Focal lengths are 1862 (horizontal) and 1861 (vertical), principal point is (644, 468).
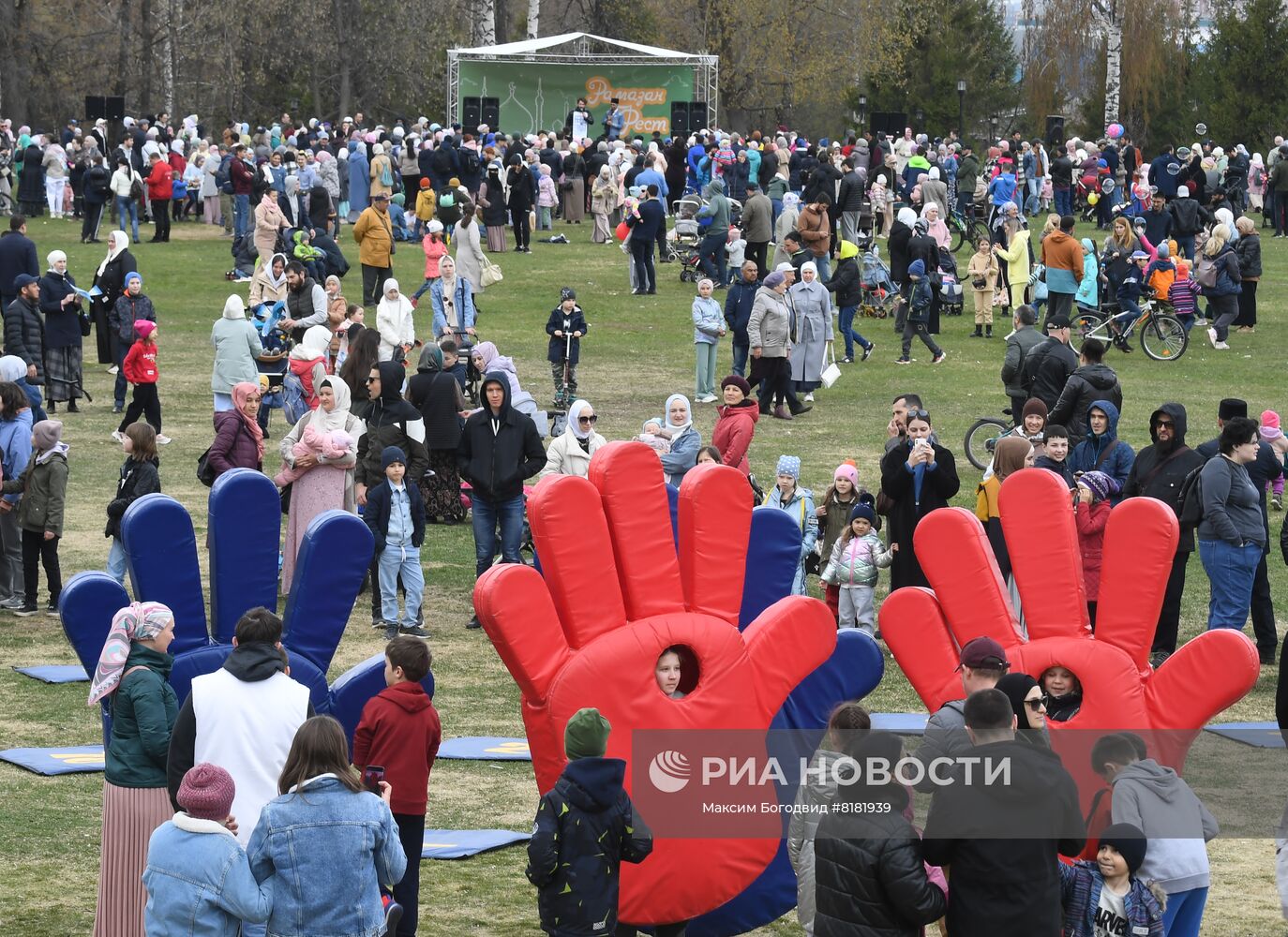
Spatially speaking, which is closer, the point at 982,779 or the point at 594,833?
the point at 982,779

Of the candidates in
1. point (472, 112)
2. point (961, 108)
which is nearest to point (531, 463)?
point (472, 112)

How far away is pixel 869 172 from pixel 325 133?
10672 mm

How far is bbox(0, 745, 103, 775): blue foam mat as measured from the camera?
9.86 meters

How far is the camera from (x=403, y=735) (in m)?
7.25

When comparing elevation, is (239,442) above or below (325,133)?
below

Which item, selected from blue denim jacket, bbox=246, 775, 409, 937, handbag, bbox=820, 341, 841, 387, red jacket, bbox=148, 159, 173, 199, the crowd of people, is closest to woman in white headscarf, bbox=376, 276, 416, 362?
the crowd of people

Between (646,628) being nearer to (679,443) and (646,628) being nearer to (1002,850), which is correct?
(1002,850)

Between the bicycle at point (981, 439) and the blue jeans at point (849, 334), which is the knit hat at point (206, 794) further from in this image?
the blue jeans at point (849, 334)

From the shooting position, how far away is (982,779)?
6039 mm

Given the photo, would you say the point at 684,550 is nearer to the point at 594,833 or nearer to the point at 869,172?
the point at 594,833

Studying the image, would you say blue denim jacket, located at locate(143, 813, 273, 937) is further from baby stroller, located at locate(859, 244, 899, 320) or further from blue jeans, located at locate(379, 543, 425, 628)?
baby stroller, located at locate(859, 244, 899, 320)

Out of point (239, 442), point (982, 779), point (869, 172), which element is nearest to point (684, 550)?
point (982, 779)

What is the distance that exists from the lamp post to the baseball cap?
122 ft

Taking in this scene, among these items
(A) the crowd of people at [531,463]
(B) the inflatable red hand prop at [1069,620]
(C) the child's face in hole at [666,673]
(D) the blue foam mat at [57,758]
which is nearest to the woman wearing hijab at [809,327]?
(A) the crowd of people at [531,463]
